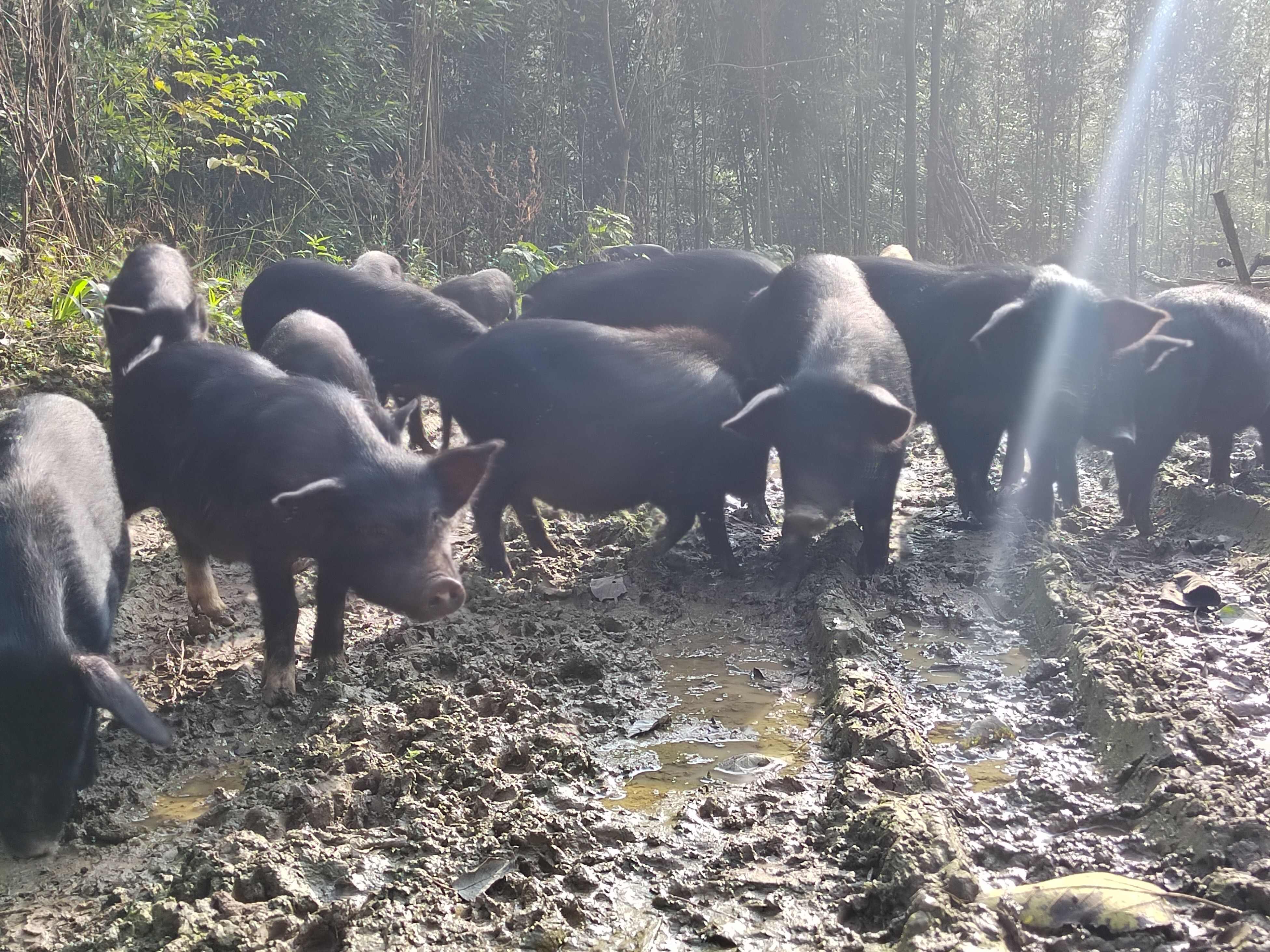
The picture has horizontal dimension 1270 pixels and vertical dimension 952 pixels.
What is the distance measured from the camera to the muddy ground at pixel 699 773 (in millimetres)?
2188

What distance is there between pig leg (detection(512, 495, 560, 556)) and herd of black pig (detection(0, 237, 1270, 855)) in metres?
0.02

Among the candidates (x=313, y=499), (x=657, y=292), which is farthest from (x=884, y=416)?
(x=657, y=292)

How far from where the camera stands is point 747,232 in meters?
15.8

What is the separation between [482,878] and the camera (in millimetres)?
2412

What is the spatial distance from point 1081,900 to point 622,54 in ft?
48.9

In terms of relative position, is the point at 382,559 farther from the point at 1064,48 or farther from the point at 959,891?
the point at 1064,48

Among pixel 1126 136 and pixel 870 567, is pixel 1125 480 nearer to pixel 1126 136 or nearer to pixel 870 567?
pixel 870 567

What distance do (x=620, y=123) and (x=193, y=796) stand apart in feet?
39.6

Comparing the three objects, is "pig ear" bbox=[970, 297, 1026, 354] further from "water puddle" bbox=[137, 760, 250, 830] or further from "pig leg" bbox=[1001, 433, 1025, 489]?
"water puddle" bbox=[137, 760, 250, 830]

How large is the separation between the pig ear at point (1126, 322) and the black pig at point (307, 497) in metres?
3.38

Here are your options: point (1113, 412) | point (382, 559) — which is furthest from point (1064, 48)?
point (382, 559)

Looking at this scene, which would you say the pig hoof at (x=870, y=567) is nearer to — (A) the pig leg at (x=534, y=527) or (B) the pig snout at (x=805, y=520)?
(B) the pig snout at (x=805, y=520)

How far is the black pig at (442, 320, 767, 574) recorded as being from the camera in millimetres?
4922

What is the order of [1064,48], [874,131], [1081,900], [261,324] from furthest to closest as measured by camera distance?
[1064,48], [874,131], [261,324], [1081,900]
